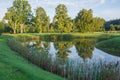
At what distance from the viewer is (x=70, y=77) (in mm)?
17766

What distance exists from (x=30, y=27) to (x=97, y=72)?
90280 millimetres

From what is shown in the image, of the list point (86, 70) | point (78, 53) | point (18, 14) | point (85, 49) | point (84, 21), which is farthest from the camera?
point (18, 14)

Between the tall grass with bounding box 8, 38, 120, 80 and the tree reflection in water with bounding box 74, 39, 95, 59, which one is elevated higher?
the tall grass with bounding box 8, 38, 120, 80

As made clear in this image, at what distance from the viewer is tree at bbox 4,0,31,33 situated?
98500 mm

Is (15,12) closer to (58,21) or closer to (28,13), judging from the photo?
(28,13)

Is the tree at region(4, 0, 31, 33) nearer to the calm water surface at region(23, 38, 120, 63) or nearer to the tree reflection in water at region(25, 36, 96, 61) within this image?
the tree reflection in water at region(25, 36, 96, 61)

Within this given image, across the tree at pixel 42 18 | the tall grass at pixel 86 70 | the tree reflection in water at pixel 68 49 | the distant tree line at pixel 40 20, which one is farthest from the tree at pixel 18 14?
the tall grass at pixel 86 70

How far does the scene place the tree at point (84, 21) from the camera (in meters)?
95.8

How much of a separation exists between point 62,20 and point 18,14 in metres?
18.0

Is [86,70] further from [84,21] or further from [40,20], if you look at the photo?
[40,20]

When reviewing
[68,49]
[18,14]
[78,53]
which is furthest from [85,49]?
[18,14]

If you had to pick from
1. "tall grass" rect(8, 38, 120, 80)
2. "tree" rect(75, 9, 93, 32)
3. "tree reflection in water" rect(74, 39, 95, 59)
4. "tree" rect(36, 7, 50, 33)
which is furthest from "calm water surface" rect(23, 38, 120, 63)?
"tree" rect(36, 7, 50, 33)

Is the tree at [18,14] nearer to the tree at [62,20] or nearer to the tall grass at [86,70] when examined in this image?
the tree at [62,20]

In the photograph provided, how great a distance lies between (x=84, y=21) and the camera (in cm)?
9694
